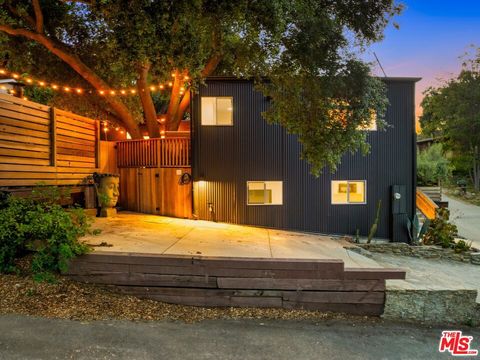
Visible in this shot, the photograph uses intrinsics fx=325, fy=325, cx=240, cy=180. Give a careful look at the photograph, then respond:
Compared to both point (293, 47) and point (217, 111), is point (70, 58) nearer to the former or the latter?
point (217, 111)

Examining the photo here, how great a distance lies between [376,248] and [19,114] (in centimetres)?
1008

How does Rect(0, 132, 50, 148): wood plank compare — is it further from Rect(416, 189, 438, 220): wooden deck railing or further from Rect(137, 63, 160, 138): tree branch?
Rect(416, 189, 438, 220): wooden deck railing

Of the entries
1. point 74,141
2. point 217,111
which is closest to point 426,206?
point 217,111

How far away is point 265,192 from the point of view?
10.9 meters

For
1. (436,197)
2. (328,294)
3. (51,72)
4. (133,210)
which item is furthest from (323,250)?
(51,72)

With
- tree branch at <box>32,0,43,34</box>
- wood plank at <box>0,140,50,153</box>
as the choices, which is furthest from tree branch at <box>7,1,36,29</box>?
wood plank at <box>0,140,50,153</box>

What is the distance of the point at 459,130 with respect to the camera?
75.4ft

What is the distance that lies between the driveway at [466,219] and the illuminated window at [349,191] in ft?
13.7

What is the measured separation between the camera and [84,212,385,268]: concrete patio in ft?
18.8

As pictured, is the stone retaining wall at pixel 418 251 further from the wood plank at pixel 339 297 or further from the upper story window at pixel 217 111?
the upper story window at pixel 217 111

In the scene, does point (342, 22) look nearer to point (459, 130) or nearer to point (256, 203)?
point (256, 203)

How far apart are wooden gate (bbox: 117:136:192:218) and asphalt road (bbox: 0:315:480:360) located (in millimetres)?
6591

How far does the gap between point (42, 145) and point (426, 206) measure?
43.4 ft

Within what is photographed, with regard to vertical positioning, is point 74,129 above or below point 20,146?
above
